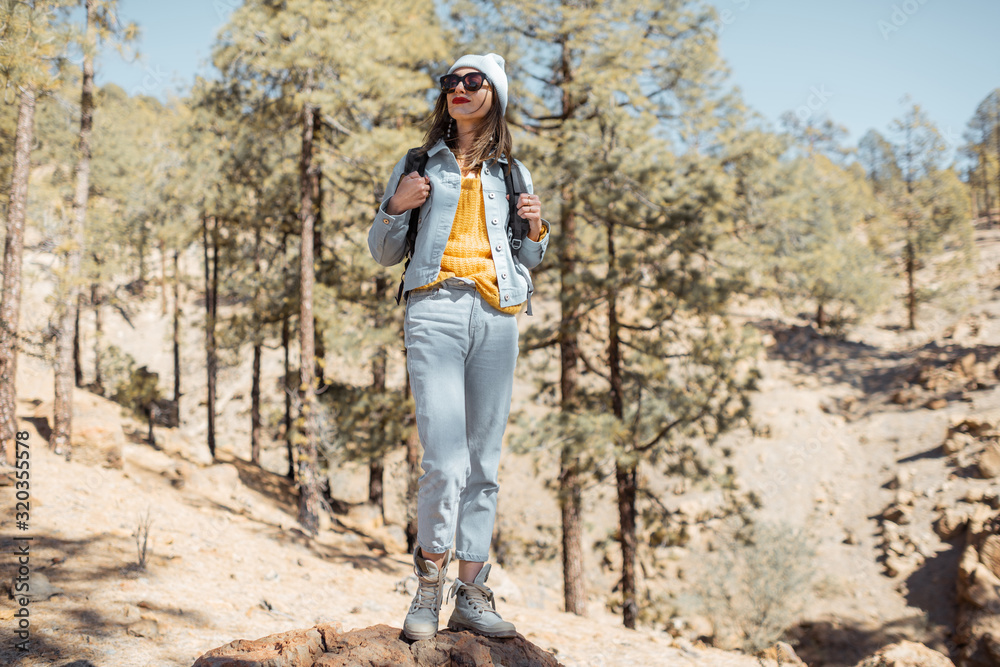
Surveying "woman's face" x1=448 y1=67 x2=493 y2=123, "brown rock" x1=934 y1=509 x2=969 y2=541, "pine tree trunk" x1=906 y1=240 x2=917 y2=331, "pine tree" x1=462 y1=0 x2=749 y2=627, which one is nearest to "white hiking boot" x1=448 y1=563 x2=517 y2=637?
"woman's face" x1=448 y1=67 x2=493 y2=123

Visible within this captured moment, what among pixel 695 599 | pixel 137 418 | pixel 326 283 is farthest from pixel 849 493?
pixel 137 418

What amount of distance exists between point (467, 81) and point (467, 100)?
8 centimetres

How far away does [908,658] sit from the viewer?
18.1ft

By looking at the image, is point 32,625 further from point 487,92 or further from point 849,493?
point 849,493

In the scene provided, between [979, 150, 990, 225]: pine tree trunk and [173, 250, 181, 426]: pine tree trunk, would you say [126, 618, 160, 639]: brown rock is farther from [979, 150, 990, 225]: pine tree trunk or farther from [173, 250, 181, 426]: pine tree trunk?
[979, 150, 990, 225]: pine tree trunk

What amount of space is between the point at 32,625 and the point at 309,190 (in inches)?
283

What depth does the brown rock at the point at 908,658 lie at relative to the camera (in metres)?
5.43

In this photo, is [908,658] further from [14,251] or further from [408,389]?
[14,251]

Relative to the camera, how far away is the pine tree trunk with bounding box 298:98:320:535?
9062 mm

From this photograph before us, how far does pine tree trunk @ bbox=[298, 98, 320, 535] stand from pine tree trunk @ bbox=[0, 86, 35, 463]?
11.2ft

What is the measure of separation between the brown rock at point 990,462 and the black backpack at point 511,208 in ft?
55.3

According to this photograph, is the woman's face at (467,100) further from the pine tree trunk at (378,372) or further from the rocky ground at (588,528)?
the pine tree trunk at (378,372)

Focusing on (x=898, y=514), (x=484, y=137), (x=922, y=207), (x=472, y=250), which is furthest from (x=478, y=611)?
(x=922, y=207)

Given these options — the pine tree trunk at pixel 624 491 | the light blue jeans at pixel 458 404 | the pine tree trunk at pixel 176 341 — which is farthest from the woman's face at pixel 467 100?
the pine tree trunk at pixel 176 341
